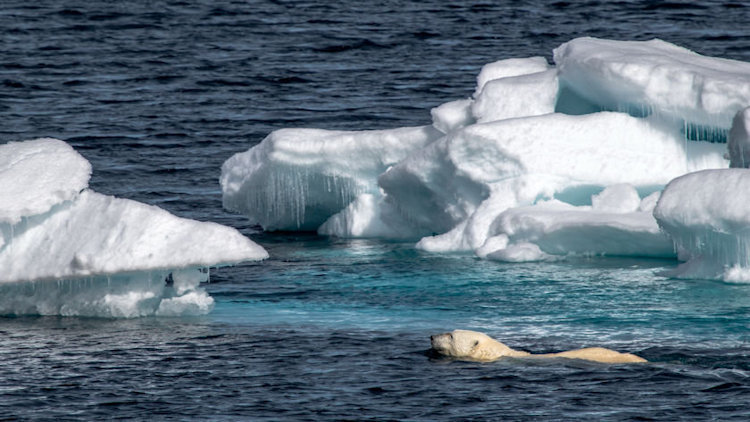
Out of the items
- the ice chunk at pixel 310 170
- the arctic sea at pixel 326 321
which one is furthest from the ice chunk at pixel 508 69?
the arctic sea at pixel 326 321

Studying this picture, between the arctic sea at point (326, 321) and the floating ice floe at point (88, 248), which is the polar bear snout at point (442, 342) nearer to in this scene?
the arctic sea at point (326, 321)

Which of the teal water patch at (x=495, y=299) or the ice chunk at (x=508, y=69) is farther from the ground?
the ice chunk at (x=508, y=69)

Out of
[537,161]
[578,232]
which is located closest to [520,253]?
[578,232]

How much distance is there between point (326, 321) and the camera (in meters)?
17.4

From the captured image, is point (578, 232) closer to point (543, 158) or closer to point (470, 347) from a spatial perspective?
point (543, 158)

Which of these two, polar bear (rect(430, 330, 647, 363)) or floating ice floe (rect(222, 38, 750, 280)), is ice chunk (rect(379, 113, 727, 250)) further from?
polar bear (rect(430, 330, 647, 363))

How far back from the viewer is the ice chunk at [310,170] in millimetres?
23812

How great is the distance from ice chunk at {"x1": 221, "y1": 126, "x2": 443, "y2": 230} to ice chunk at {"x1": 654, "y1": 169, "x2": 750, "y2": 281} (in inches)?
252

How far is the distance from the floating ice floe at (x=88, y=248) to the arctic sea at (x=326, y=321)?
373mm

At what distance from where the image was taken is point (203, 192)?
2923 cm

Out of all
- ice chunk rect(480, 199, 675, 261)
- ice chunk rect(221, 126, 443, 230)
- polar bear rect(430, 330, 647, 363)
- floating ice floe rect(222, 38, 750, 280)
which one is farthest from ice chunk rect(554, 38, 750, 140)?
polar bear rect(430, 330, 647, 363)

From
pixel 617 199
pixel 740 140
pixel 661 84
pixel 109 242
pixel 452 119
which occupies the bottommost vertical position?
pixel 617 199

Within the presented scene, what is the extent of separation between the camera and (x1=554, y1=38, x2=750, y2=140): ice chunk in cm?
2086

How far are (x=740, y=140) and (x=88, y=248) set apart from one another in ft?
31.4
